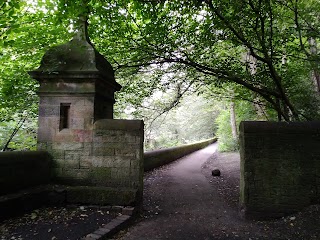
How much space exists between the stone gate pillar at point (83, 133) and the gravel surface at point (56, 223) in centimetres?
33

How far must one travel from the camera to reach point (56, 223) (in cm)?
382

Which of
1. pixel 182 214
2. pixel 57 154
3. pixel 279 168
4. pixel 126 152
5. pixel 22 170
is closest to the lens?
pixel 22 170

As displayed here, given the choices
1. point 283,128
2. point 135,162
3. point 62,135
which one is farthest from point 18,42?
point 283,128

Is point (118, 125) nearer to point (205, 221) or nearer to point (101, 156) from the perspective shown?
point (101, 156)

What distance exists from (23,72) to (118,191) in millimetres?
4526

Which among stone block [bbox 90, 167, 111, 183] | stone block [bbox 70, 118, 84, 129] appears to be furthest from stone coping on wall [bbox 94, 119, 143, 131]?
stone block [bbox 90, 167, 111, 183]

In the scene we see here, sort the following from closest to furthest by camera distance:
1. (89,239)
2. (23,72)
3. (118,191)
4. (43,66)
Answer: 1. (89,239)
2. (118,191)
3. (43,66)
4. (23,72)

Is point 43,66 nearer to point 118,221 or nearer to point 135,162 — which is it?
point 135,162

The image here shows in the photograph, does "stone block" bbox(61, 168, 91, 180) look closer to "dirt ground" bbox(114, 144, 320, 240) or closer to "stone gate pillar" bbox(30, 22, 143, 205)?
"stone gate pillar" bbox(30, 22, 143, 205)

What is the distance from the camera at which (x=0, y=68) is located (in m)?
7.10

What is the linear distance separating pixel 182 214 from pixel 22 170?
313 cm

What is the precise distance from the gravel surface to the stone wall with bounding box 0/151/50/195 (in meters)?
0.51

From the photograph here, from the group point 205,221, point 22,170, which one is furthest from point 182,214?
point 22,170

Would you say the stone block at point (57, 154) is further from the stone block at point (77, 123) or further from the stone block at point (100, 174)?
the stone block at point (100, 174)
